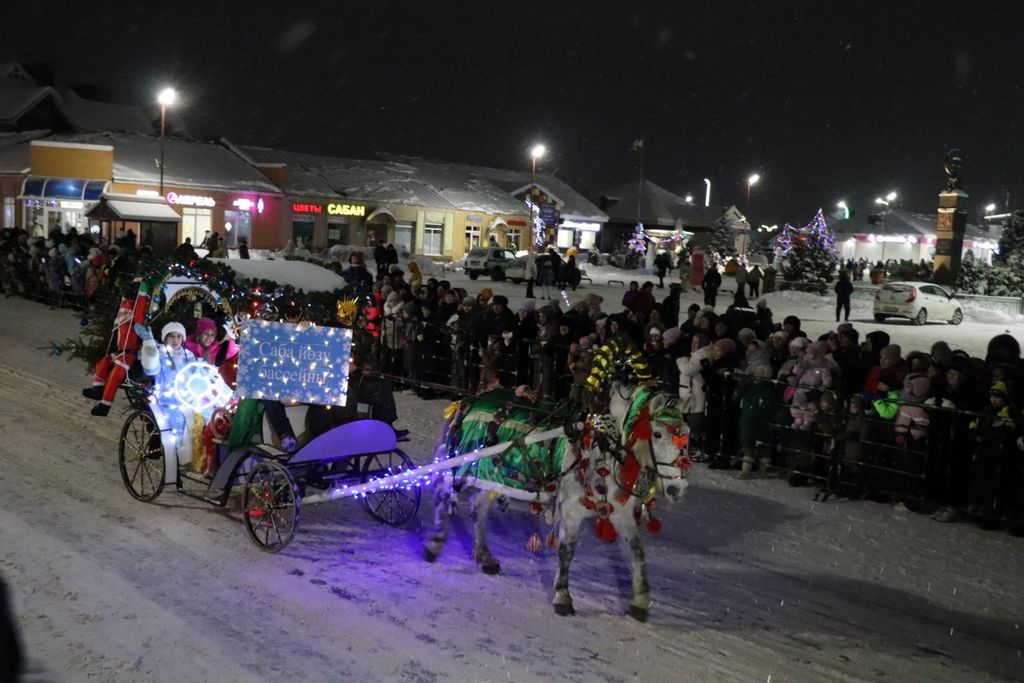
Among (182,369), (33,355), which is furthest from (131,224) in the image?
(182,369)

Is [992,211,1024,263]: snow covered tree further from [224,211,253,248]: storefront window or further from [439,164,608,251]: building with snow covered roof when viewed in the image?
[224,211,253,248]: storefront window

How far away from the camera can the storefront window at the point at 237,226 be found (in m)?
49.3

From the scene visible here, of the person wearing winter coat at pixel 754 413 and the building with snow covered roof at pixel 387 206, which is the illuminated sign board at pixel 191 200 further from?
the person wearing winter coat at pixel 754 413

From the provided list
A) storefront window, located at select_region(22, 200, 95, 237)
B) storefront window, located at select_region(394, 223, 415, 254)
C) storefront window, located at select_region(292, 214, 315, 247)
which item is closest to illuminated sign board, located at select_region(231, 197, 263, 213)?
storefront window, located at select_region(292, 214, 315, 247)

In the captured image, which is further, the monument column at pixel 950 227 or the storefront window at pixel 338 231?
the storefront window at pixel 338 231

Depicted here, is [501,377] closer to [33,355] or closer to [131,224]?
[33,355]

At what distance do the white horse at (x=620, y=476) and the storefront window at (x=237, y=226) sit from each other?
44292mm

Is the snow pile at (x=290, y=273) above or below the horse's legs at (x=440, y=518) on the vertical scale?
above

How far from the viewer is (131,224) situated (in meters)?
43.1

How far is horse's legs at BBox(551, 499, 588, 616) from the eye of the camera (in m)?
6.87

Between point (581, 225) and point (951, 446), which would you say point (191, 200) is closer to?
point (581, 225)

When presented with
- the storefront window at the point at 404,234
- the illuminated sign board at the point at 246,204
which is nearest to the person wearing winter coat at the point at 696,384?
the illuminated sign board at the point at 246,204

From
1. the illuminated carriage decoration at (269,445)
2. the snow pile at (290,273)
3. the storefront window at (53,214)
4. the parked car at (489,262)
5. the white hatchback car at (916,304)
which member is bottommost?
the illuminated carriage decoration at (269,445)

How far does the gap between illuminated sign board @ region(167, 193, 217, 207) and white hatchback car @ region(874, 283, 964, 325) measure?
103 ft
